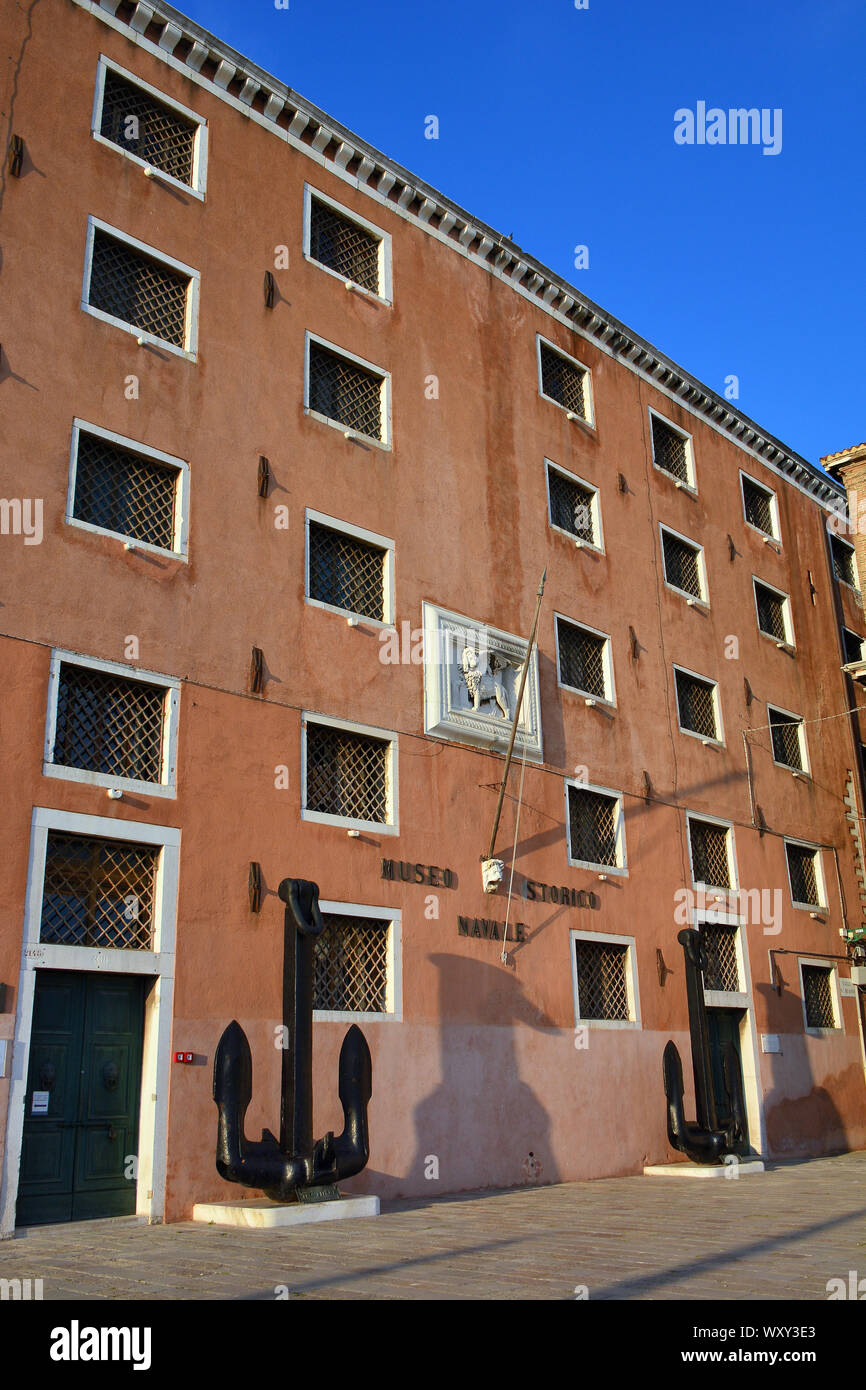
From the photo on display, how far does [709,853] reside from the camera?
765 inches

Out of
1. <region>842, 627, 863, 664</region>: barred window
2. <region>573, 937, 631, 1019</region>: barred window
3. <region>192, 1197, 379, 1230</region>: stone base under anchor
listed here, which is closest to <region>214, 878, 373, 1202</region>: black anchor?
<region>192, 1197, 379, 1230</region>: stone base under anchor

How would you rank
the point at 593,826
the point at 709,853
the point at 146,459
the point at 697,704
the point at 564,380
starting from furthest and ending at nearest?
the point at 697,704 < the point at 564,380 < the point at 709,853 < the point at 593,826 < the point at 146,459

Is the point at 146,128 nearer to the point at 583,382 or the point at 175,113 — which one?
the point at 175,113

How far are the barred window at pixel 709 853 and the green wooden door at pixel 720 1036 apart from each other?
2020 mm

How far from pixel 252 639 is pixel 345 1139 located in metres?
5.36

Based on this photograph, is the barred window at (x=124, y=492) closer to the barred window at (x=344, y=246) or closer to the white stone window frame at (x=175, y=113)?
the white stone window frame at (x=175, y=113)

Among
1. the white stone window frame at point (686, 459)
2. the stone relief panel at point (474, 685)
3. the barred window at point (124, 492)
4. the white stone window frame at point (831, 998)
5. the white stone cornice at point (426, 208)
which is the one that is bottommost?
the white stone window frame at point (831, 998)

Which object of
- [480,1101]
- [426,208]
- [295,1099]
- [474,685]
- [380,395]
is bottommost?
[480,1101]

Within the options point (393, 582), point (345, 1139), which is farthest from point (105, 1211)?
point (393, 582)

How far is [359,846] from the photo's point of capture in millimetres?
13367

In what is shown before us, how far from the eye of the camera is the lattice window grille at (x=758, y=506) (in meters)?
23.7

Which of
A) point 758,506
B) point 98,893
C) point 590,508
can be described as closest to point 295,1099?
point 98,893

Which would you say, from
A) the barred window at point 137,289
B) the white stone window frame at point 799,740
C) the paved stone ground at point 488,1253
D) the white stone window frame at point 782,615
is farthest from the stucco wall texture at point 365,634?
the white stone window frame at point 782,615

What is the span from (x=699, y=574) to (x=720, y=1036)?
8.08m
